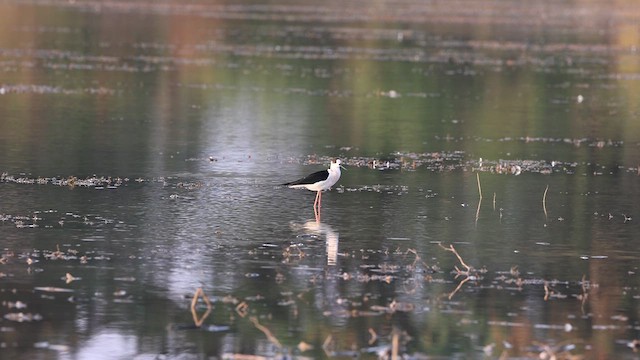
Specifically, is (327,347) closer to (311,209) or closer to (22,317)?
(22,317)

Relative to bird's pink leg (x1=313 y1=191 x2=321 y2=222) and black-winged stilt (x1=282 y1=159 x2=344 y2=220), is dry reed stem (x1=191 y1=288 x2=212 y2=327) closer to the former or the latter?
bird's pink leg (x1=313 y1=191 x2=321 y2=222)

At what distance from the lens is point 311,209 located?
17984 millimetres

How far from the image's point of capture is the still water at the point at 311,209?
11.9m

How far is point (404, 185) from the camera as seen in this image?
20.1 m

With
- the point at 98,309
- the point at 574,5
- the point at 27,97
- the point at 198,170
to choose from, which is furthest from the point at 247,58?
the point at 574,5

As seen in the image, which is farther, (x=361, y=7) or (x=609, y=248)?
(x=361, y=7)

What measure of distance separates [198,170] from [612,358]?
34.6ft

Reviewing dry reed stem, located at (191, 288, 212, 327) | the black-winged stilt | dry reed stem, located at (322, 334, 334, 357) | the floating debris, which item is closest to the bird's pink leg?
the black-winged stilt

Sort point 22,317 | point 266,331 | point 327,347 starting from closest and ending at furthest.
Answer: point 266,331 < point 327,347 < point 22,317

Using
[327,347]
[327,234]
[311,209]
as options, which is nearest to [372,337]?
[327,347]

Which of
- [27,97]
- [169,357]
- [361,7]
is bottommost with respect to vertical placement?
[169,357]

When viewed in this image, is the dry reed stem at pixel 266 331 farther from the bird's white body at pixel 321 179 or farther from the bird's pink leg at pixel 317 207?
the bird's white body at pixel 321 179

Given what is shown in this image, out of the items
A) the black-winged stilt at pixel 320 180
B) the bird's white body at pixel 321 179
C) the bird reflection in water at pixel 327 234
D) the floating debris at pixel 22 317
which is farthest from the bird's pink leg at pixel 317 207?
the floating debris at pixel 22 317

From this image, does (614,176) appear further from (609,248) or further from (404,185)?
(609,248)
